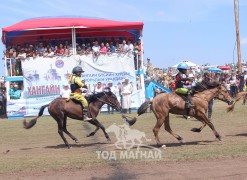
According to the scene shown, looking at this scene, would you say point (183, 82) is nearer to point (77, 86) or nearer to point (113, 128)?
point (77, 86)

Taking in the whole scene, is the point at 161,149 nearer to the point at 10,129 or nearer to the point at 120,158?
the point at 120,158

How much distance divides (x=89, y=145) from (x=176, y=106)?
9.79ft

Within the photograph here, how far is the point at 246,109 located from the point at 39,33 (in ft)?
43.4

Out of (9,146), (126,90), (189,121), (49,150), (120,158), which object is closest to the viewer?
(120,158)

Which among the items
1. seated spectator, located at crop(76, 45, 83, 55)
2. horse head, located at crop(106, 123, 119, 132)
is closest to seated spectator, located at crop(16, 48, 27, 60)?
seated spectator, located at crop(76, 45, 83, 55)

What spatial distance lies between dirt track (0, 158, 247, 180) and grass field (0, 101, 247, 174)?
379mm

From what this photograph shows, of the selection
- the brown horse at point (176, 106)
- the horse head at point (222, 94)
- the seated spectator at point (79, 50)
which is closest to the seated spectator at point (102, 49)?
the seated spectator at point (79, 50)

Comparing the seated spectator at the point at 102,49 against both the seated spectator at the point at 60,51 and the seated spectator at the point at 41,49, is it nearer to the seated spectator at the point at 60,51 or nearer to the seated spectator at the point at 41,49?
the seated spectator at the point at 60,51

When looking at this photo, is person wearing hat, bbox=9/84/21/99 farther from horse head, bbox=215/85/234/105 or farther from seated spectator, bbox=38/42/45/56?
horse head, bbox=215/85/234/105

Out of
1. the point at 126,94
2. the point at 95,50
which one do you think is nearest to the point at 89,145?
the point at 126,94

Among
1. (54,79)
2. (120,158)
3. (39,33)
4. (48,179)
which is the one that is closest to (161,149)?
(120,158)

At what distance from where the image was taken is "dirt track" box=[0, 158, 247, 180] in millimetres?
8102

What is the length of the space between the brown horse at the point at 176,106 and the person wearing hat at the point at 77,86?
180 cm

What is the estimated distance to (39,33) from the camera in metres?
26.6
